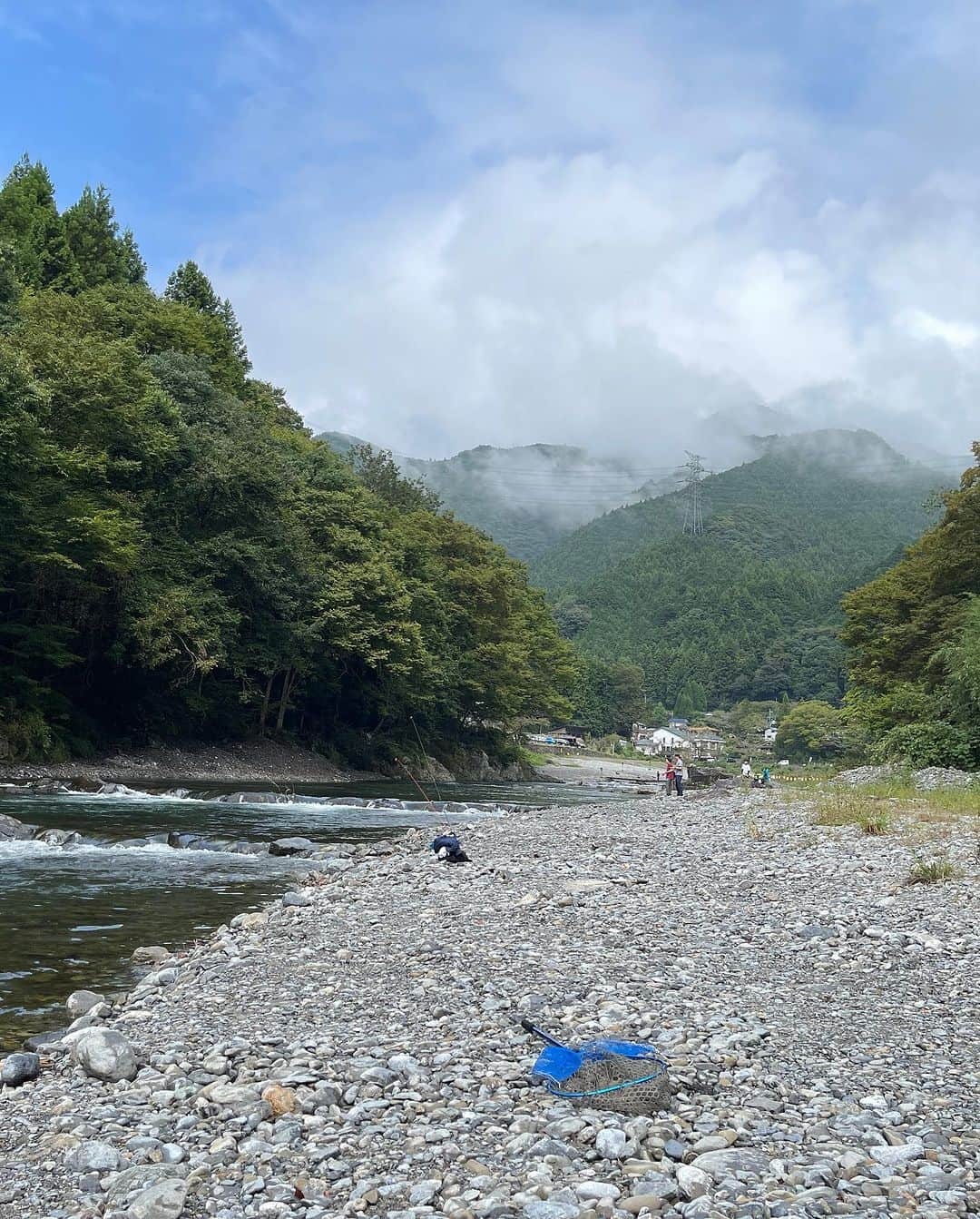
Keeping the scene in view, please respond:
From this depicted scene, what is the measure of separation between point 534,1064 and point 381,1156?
133cm

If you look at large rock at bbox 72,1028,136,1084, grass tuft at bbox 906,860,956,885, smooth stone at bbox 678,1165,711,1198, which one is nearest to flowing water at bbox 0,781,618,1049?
large rock at bbox 72,1028,136,1084

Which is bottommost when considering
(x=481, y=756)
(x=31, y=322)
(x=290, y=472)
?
(x=481, y=756)

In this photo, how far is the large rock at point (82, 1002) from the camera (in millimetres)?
8008

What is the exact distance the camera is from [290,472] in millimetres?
48781

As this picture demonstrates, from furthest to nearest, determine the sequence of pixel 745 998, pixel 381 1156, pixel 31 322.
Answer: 1. pixel 31 322
2. pixel 745 998
3. pixel 381 1156

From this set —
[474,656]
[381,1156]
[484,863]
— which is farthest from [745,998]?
[474,656]

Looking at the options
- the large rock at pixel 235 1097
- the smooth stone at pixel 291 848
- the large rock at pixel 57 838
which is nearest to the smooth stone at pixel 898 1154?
the large rock at pixel 235 1097

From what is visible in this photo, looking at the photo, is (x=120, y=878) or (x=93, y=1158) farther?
(x=120, y=878)

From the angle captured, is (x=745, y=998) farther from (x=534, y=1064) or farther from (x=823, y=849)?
(x=823, y=849)

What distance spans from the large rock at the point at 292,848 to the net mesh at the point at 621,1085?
1396cm

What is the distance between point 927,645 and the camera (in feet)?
150

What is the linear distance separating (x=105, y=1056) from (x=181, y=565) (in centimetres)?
3601

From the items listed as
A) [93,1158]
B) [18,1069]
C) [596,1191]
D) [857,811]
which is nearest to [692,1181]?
[596,1191]

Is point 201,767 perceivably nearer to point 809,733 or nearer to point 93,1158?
point 93,1158
